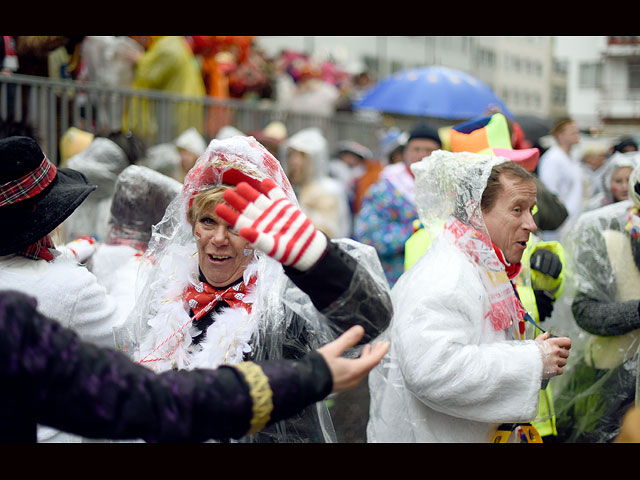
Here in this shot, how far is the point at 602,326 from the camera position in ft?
11.6

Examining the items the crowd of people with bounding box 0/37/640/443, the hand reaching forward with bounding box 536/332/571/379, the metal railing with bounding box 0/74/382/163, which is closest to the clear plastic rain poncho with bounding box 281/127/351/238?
the metal railing with bounding box 0/74/382/163

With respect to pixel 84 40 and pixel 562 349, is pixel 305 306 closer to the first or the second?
pixel 562 349

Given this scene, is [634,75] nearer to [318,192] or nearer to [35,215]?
[318,192]

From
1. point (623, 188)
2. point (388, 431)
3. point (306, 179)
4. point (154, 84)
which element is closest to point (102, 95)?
point (154, 84)

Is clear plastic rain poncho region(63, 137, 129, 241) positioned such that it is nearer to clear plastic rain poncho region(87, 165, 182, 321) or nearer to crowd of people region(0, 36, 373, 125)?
clear plastic rain poncho region(87, 165, 182, 321)

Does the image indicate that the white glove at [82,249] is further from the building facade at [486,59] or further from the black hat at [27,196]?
the building facade at [486,59]

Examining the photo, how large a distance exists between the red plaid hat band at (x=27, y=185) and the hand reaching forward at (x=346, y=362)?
50.2 inches

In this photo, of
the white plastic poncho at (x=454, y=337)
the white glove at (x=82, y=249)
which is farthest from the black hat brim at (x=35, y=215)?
the white plastic poncho at (x=454, y=337)

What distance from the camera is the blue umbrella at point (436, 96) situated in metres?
8.73

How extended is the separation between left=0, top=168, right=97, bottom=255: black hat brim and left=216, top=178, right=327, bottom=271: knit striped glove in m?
1.02

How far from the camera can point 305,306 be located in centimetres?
250

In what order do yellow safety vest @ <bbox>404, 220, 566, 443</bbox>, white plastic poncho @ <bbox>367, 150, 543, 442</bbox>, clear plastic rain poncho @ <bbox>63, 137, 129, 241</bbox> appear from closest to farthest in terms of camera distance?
white plastic poncho @ <bbox>367, 150, 543, 442</bbox>
yellow safety vest @ <bbox>404, 220, 566, 443</bbox>
clear plastic rain poncho @ <bbox>63, 137, 129, 241</bbox>

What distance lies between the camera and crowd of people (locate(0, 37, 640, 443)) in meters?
1.59

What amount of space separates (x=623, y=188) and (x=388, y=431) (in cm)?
314
